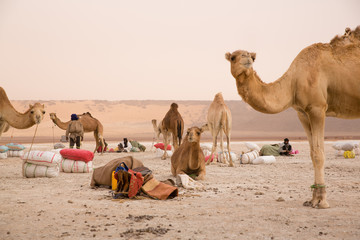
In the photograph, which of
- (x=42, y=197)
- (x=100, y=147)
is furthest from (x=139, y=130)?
(x=42, y=197)

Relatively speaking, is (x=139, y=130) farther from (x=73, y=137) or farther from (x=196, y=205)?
(x=196, y=205)

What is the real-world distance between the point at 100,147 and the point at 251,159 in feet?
28.0

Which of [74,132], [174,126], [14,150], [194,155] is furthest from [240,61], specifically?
[14,150]

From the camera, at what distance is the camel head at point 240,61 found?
5.25 meters

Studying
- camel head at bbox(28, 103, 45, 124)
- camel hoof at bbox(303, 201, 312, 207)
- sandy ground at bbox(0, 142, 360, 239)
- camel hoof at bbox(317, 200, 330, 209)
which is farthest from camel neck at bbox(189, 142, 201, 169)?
camel head at bbox(28, 103, 45, 124)

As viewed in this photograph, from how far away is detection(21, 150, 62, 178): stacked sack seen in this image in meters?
9.24

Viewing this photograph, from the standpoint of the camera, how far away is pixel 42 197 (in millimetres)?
6672

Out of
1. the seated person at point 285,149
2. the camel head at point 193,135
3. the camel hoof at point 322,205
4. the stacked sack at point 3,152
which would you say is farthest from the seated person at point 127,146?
the camel hoof at point 322,205

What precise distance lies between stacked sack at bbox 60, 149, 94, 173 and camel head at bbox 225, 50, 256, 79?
6.25 meters

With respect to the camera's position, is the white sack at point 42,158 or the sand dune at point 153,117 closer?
the white sack at point 42,158

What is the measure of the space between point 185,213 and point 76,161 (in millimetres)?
6010

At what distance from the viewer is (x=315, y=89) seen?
18.4ft

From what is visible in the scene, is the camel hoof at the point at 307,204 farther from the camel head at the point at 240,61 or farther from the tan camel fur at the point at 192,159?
the tan camel fur at the point at 192,159

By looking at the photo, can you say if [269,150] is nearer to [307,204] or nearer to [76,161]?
[76,161]
